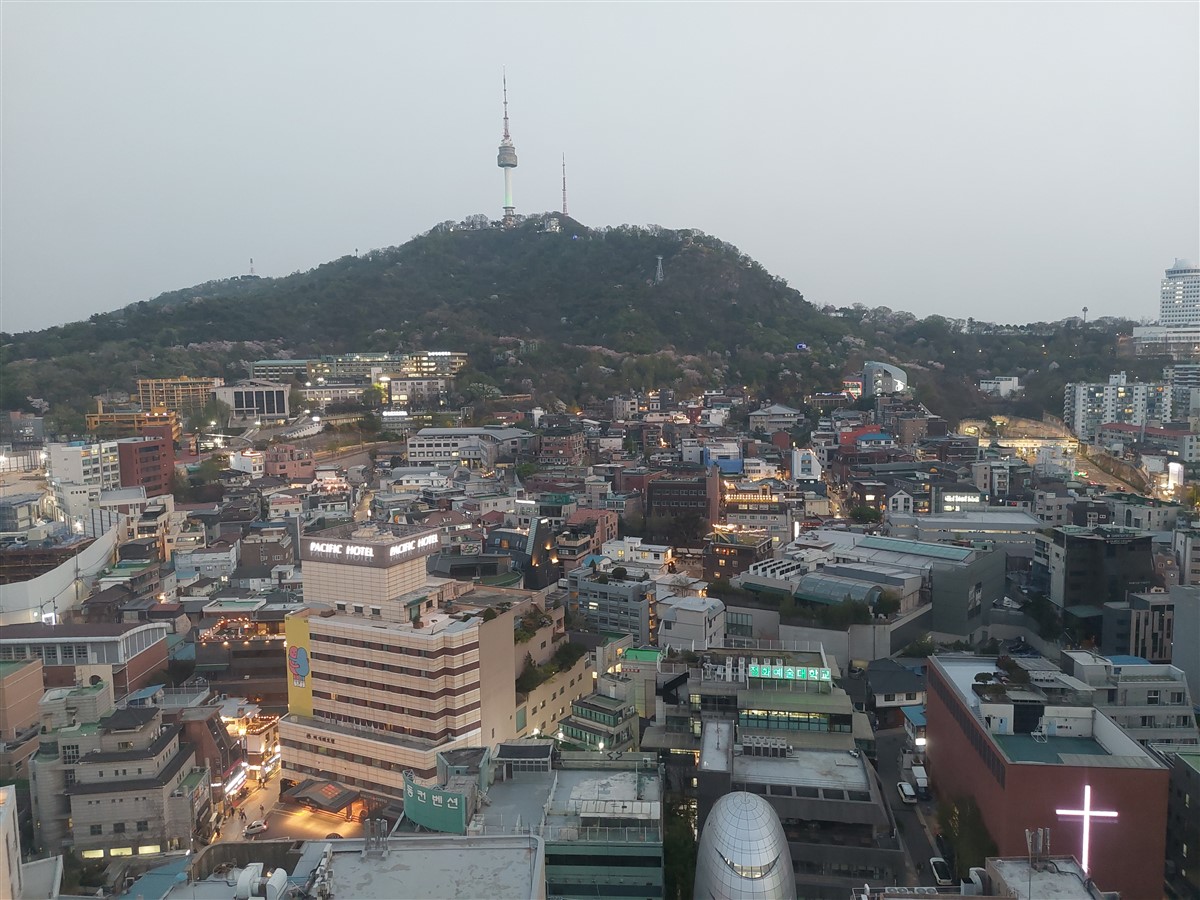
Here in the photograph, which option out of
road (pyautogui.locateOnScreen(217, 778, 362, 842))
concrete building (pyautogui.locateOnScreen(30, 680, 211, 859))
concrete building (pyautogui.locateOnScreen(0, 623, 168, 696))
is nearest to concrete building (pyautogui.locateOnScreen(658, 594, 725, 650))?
road (pyautogui.locateOnScreen(217, 778, 362, 842))

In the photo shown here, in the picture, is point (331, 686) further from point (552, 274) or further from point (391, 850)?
point (552, 274)

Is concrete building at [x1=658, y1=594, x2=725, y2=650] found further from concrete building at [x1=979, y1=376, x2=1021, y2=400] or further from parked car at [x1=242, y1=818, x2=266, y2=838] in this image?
concrete building at [x1=979, y1=376, x2=1021, y2=400]

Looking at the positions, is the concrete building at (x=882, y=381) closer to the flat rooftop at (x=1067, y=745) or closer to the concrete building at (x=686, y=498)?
the concrete building at (x=686, y=498)

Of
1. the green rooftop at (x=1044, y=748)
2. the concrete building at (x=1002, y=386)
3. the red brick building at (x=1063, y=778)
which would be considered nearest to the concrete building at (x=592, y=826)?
the red brick building at (x=1063, y=778)

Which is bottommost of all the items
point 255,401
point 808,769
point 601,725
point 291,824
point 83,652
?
point 291,824

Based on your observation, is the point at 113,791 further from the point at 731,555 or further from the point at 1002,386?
the point at 1002,386

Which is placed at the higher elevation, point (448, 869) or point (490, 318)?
point (490, 318)

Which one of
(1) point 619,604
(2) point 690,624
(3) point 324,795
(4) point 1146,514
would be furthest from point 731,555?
(3) point 324,795
